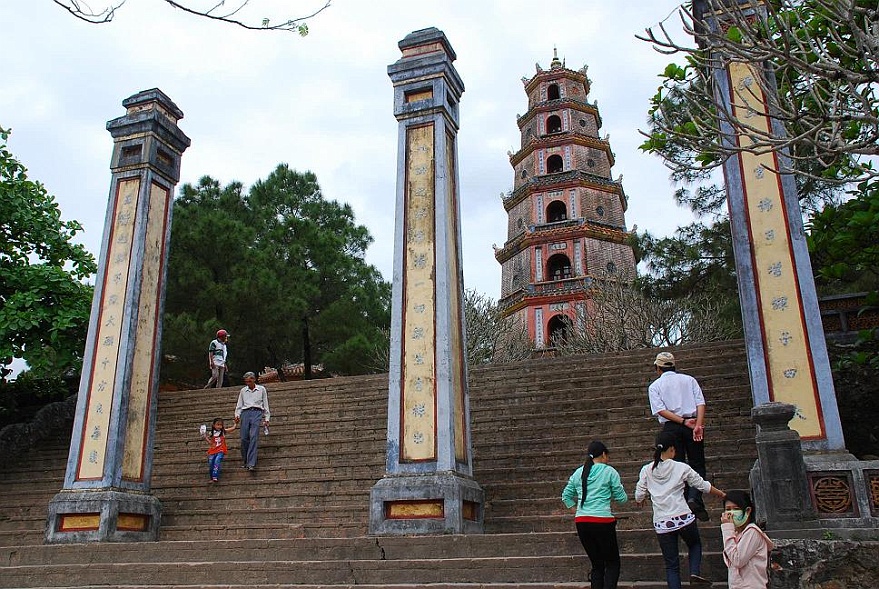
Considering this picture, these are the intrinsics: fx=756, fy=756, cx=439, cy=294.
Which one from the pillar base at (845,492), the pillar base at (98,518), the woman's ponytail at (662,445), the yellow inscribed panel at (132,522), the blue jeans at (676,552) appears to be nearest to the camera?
the blue jeans at (676,552)

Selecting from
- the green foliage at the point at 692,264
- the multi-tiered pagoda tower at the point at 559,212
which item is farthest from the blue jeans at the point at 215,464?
the multi-tiered pagoda tower at the point at 559,212

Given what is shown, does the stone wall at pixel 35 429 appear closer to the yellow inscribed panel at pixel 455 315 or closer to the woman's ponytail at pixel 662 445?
the yellow inscribed panel at pixel 455 315

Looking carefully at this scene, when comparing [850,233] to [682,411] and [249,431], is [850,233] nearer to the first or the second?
[682,411]

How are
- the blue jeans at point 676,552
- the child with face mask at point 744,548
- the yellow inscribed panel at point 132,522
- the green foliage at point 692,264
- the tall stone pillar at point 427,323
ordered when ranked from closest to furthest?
the child with face mask at point 744,548 < the blue jeans at point 676,552 < the tall stone pillar at point 427,323 < the yellow inscribed panel at point 132,522 < the green foliage at point 692,264

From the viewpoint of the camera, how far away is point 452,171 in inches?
344

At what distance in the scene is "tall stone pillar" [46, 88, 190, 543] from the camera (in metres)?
8.21

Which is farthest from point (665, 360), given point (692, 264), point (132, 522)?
point (692, 264)

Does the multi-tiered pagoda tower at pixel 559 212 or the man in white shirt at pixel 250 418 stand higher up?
the multi-tiered pagoda tower at pixel 559 212

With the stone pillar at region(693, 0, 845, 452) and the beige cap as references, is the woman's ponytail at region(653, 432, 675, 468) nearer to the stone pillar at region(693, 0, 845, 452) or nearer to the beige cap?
the beige cap

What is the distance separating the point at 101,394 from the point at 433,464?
13.8 feet

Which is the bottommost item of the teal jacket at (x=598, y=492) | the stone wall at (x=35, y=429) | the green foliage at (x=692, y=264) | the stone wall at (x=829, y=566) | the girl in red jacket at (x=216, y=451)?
the stone wall at (x=829, y=566)

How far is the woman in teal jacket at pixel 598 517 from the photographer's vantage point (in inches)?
188

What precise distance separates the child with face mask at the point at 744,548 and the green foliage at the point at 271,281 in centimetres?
1300

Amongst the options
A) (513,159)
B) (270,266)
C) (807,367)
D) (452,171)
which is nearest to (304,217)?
(270,266)
